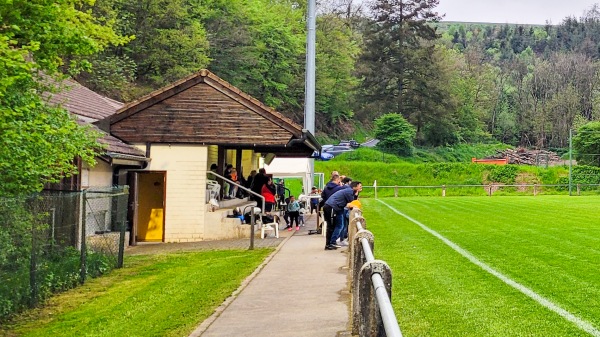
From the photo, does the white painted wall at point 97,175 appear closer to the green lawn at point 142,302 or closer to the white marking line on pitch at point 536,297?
the green lawn at point 142,302

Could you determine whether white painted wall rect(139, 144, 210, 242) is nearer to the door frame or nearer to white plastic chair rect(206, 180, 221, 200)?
the door frame

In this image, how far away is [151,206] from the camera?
2323cm

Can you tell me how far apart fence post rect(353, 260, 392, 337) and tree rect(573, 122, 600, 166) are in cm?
6703

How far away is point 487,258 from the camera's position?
14.3m

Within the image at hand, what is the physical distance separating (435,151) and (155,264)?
63.9 m

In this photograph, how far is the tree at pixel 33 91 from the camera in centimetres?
1007

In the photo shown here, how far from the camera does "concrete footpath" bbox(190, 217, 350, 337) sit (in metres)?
8.75

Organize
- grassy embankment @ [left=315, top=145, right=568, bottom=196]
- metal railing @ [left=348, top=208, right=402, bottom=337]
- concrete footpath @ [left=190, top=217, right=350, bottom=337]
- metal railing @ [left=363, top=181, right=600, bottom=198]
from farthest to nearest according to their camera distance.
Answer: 1. grassy embankment @ [left=315, top=145, right=568, bottom=196]
2. metal railing @ [left=363, top=181, right=600, bottom=198]
3. concrete footpath @ [left=190, top=217, right=350, bottom=337]
4. metal railing @ [left=348, top=208, right=402, bottom=337]

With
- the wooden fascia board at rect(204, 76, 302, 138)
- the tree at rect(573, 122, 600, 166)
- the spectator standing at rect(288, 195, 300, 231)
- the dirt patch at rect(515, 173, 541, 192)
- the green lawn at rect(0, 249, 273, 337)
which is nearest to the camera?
the green lawn at rect(0, 249, 273, 337)

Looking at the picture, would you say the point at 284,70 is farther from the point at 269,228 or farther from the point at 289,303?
the point at 289,303

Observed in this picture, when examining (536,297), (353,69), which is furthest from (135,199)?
(353,69)

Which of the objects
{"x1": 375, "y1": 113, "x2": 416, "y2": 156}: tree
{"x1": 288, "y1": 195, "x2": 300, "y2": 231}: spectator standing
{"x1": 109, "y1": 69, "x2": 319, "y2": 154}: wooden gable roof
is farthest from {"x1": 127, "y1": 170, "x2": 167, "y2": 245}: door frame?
{"x1": 375, "y1": 113, "x2": 416, "y2": 156}: tree

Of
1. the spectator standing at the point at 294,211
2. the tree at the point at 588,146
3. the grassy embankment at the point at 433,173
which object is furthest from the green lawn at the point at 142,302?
the tree at the point at 588,146

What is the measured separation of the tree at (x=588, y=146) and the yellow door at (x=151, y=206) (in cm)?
5392
